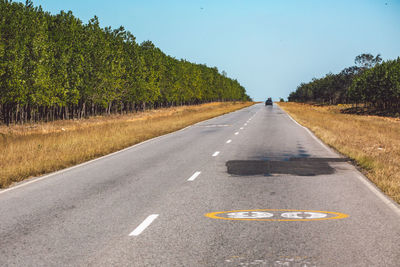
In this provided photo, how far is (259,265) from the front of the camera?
4.33 metres

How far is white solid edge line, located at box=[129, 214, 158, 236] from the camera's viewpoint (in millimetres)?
5574

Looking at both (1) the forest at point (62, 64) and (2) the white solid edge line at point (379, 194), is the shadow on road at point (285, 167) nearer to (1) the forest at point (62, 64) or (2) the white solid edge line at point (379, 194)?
(2) the white solid edge line at point (379, 194)

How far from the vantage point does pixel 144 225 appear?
19.6ft

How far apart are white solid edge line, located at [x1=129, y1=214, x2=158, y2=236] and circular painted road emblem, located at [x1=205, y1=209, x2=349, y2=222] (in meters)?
0.81

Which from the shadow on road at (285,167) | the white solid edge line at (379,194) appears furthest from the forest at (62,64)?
the white solid edge line at (379,194)

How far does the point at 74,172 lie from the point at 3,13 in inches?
1216

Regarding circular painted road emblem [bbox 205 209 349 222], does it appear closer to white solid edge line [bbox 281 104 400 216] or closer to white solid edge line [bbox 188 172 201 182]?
white solid edge line [bbox 281 104 400 216]

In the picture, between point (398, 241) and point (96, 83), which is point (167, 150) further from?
point (96, 83)

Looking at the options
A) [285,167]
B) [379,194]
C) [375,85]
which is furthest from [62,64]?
[375,85]

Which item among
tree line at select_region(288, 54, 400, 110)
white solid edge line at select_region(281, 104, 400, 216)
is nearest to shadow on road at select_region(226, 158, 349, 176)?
white solid edge line at select_region(281, 104, 400, 216)

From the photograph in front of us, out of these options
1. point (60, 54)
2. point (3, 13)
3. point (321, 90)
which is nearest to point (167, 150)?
point (3, 13)

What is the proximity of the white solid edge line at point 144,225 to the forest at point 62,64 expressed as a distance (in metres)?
29.7

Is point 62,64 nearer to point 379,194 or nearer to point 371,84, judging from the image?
point 379,194

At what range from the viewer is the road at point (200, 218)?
4.67 meters
